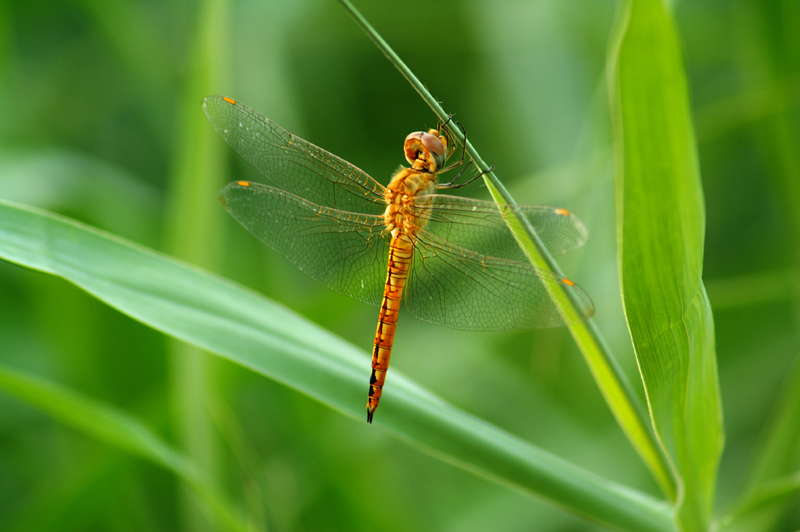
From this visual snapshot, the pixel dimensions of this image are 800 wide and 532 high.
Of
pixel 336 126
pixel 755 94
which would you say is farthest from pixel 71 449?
pixel 755 94

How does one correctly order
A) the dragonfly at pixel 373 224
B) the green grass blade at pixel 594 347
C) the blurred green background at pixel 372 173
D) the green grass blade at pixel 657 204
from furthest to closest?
1. the blurred green background at pixel 372 173
2. the dragonfly at pixel 373 224
3. the green grass blade at pixel 594 347
4. the green grass blade at pixel 657 204

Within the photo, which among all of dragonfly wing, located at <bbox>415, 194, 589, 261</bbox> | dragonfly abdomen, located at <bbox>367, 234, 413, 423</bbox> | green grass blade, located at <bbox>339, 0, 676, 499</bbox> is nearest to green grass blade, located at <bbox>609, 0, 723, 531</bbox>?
green grass blade, located at <bbox>339, 0, 676, 499</bbox>

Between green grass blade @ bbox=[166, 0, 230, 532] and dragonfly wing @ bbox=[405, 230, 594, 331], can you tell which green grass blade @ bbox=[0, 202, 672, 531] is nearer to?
dragonfly wing @ bbox=[405, 230, 594, 331]

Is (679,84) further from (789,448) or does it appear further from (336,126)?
(336,126)

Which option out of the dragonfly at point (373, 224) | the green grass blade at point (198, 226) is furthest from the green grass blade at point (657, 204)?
the green grass blade at point (198, 226)

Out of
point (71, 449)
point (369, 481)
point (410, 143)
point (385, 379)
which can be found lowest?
point (71, 449)

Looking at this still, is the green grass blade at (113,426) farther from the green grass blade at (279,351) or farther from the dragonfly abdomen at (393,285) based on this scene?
the dragonfly abdomen at (393,285)

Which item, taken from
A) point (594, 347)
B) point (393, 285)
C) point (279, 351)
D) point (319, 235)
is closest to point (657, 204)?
point (594, 347)

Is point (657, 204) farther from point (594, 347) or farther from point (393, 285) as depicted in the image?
point (393, 285)
